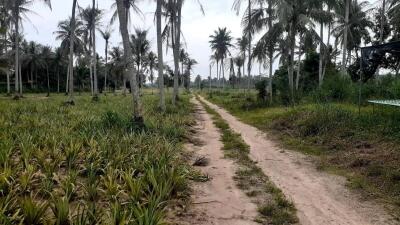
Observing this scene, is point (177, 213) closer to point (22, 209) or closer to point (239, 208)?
point (239, 208)

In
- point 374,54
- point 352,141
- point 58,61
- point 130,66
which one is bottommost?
point 352,141

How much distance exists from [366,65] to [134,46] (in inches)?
1445

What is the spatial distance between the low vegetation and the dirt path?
0.37 meters

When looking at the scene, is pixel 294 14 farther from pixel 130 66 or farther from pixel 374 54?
pixel 130 66

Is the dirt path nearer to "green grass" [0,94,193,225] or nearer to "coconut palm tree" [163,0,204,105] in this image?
"green grass" [0,94,193,225]

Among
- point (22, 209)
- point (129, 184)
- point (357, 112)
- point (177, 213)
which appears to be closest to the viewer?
point (22, 209)

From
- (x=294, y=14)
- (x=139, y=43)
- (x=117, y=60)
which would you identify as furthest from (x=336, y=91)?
(x=117, y=60)

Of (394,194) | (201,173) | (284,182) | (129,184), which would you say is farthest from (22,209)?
(394,194)

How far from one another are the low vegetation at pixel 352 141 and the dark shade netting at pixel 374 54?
1512 mm

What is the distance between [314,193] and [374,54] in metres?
7.64

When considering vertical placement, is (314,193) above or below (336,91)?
below

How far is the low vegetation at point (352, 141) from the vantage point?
6912 mm

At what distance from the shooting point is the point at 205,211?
5441mm

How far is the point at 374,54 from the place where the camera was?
12164 millimetres
